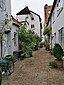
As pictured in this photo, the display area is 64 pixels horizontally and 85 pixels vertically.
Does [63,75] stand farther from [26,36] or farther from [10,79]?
[26,36]

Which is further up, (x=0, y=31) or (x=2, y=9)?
(x=2, y=9)

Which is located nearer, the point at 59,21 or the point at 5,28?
the point at 5,28

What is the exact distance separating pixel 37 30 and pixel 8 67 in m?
40.8

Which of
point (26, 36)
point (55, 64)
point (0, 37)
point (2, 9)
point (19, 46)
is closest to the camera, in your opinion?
point (0, 37)

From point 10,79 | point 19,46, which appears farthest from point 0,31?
point 19,46

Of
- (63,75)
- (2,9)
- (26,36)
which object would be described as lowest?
(63,75)

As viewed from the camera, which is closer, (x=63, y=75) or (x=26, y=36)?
(x=63, y=75)

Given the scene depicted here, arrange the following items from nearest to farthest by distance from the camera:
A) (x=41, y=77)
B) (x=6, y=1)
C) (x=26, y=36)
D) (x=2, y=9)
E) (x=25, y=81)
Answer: (x=25, y=81), (x=41, y=77), (x=2, y=9), (x=6, y=1), (x=26, y=36)

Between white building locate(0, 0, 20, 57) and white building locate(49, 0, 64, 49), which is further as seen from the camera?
white building locate(49, 0, 64, 49)

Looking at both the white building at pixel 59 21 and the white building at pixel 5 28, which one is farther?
the white building at pixel 59 21

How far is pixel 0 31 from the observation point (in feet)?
34.7

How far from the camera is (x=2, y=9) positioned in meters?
12.0

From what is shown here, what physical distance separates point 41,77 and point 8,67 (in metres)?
1.67

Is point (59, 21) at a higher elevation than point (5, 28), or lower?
higher
